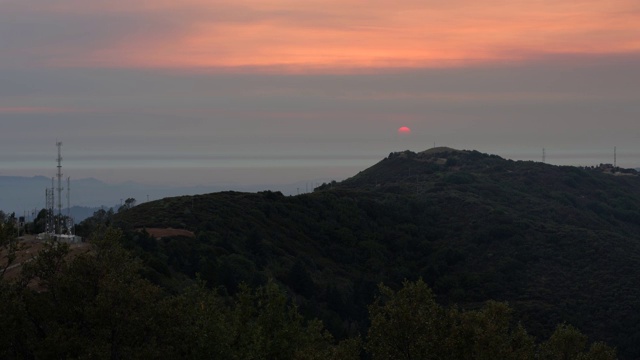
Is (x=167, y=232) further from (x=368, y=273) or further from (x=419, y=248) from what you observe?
(x=419, y=248)

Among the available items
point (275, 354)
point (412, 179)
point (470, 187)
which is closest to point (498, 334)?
point (275, 354)

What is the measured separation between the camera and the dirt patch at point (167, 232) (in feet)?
221

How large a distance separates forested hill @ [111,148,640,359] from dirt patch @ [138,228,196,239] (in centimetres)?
94

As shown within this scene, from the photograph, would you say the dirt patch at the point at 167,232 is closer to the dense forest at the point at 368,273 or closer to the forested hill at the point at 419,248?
the dense forest at the point at 368,273

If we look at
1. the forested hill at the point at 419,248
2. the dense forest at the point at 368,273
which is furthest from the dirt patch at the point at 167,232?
the forested hill at the point at 419,248

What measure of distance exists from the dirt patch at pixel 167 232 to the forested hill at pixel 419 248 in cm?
94

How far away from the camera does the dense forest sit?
2766 centimetres

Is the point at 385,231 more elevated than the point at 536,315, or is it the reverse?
the point at 385,231

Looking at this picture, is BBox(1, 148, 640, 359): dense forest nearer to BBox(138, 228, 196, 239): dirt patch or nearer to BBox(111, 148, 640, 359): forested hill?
BBox(111, 148, 640, 359): forested hill

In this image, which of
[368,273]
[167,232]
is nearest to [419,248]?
[368,273]

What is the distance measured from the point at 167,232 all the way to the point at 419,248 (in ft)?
124

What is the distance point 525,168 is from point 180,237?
10804 centimetres

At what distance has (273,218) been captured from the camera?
301ft

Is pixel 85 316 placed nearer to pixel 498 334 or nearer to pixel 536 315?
pixel 498 334
